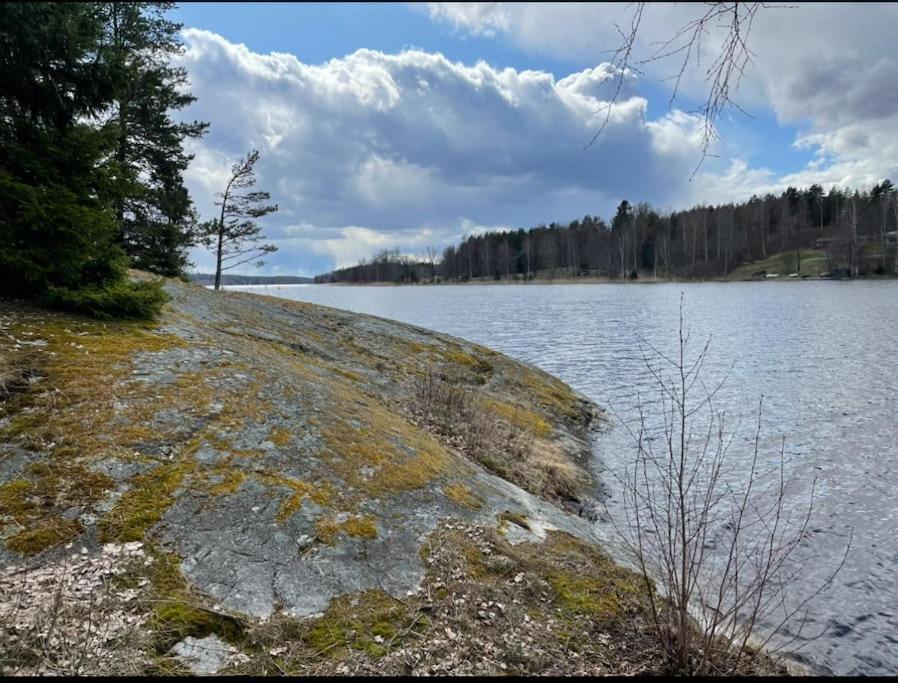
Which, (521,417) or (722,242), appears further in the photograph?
(722,242)

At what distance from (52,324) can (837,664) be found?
8.49 meters

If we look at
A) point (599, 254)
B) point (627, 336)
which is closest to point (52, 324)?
point (627, 336)

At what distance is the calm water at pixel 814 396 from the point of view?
5277 mm

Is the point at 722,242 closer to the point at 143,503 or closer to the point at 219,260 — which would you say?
the point at 219,260

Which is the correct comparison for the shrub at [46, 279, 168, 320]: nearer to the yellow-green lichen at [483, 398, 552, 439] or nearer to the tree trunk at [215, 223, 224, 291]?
the yellow-green lichen at [483, 398, 552, 439]

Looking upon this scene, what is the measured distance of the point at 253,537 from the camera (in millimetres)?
3822

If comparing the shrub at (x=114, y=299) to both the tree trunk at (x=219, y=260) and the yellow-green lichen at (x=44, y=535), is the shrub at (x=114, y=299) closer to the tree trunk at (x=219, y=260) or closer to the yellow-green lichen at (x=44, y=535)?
the yellow-green lichen at (x=44, y=535)

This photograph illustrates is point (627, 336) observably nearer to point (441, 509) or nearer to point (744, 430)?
point (744, 430)

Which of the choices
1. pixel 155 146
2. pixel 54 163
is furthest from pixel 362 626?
pixel 155 146

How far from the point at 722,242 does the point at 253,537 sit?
324ft

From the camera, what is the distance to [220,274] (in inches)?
1140

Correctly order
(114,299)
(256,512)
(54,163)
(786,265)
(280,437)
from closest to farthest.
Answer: (256,512), (280,437), (54,163), (114,299), (786,265)

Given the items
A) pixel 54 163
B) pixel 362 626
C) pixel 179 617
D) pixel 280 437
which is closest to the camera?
pixel 179 617

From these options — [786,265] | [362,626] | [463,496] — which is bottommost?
[362,626]
